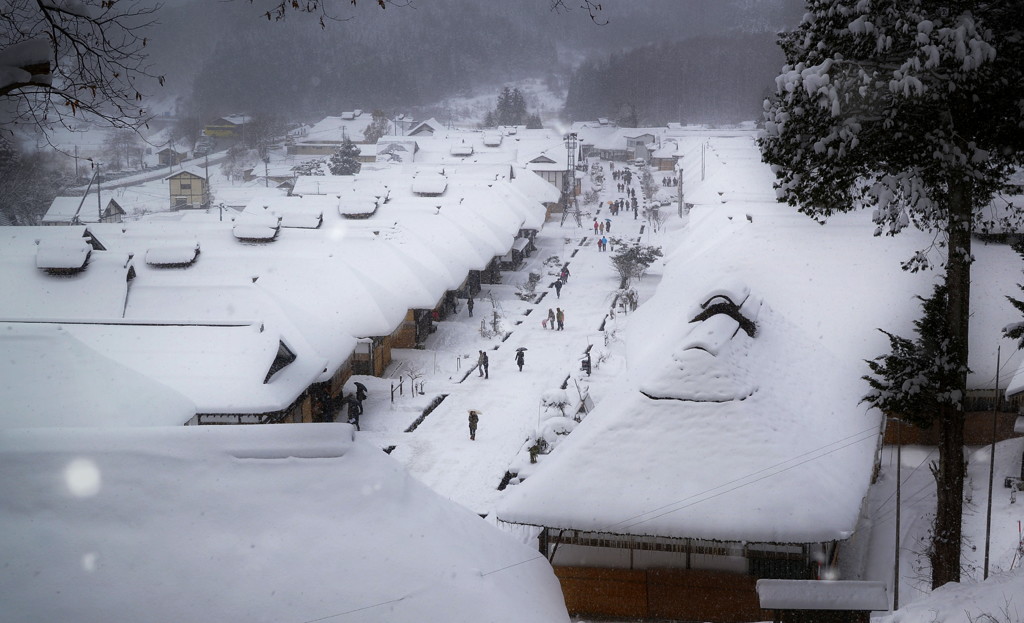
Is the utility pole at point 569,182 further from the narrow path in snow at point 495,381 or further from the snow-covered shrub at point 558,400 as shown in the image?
the snow-covered shrub at point 558,400

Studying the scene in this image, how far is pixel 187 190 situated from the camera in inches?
2382

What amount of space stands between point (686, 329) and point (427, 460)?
250 inches

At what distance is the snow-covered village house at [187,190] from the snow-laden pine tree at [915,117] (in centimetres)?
5583

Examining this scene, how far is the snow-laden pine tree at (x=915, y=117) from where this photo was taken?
8.46 meters

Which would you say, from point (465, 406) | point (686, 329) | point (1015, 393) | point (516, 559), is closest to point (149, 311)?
point (465, 406)

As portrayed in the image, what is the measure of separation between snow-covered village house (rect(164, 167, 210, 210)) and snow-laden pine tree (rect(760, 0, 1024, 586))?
2198 inches

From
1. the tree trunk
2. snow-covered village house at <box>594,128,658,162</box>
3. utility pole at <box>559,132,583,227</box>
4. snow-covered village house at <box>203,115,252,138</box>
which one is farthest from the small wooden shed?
snow-covered village house at <box>203,115,252,138</box>

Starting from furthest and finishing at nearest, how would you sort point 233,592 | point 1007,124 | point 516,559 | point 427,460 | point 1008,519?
point 427,460, point 1008,519, point 1007,124, point 516,559, point 233,592

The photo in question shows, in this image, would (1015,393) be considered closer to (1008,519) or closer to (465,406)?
(1008,519)

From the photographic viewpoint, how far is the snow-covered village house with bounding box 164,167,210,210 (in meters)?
60.0

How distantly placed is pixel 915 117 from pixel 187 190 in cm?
5855

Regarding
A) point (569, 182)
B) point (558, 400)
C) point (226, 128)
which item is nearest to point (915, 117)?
point (558, 400)

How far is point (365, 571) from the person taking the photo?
21.1 feet

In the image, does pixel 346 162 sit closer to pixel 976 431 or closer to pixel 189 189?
pixel 189 189
